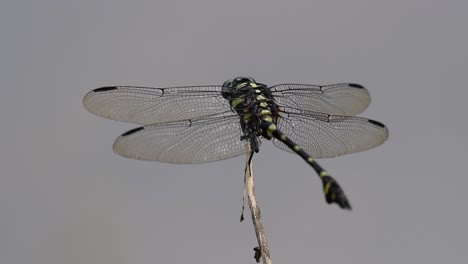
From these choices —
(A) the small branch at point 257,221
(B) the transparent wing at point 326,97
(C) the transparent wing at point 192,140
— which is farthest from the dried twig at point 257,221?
(B) the transparent wing at point 326,97

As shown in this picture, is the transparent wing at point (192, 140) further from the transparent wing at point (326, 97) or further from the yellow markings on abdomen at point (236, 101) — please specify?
the transparent wing at point (326, 97)

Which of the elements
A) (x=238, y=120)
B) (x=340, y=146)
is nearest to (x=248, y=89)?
(x=238, y=120)

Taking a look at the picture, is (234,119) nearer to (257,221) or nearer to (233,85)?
(233,85)

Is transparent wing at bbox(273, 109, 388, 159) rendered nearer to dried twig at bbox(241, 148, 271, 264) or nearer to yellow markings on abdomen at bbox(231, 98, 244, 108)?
yellow markings on abdomen at bbox(231, 98, 244, 108)

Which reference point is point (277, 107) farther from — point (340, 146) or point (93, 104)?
point (93, 104)

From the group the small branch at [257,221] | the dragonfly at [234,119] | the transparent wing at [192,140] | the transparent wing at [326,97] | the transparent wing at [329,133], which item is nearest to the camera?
the small branch at [257,221]
